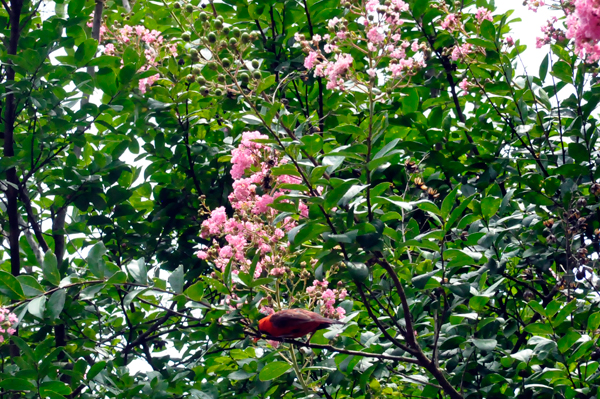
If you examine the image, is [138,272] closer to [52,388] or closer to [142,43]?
[52,388]

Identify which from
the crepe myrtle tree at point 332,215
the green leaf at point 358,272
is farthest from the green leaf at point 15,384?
the green leaf at point 358,272

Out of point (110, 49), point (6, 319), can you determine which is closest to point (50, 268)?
point (6, 319)

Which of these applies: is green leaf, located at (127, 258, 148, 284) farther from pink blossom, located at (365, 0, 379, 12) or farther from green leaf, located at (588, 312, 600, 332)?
green leaf, located at (588, 312, 600, 332)

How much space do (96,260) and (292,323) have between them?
77 centimetres

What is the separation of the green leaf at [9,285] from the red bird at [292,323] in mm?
941

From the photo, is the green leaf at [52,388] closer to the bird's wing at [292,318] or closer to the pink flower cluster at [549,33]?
the bird's wing at [292,318]

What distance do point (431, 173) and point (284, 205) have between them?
1407 mm

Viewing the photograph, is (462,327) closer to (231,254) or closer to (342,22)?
(231,254)

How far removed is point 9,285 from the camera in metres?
2.20

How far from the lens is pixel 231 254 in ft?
7.24

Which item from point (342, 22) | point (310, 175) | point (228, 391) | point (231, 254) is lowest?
point (228, 391)

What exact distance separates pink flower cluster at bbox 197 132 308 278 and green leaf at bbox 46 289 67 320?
1.69 ft

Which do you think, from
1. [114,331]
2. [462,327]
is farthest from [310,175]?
[114,331]

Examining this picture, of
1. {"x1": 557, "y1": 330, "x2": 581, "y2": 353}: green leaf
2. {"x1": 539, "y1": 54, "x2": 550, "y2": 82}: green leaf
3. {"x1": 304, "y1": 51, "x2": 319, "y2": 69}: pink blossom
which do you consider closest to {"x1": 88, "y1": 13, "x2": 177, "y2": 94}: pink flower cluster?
{"x1": 304, "y1": 51, "x2": 319, "y2": 69}: pink blossom
